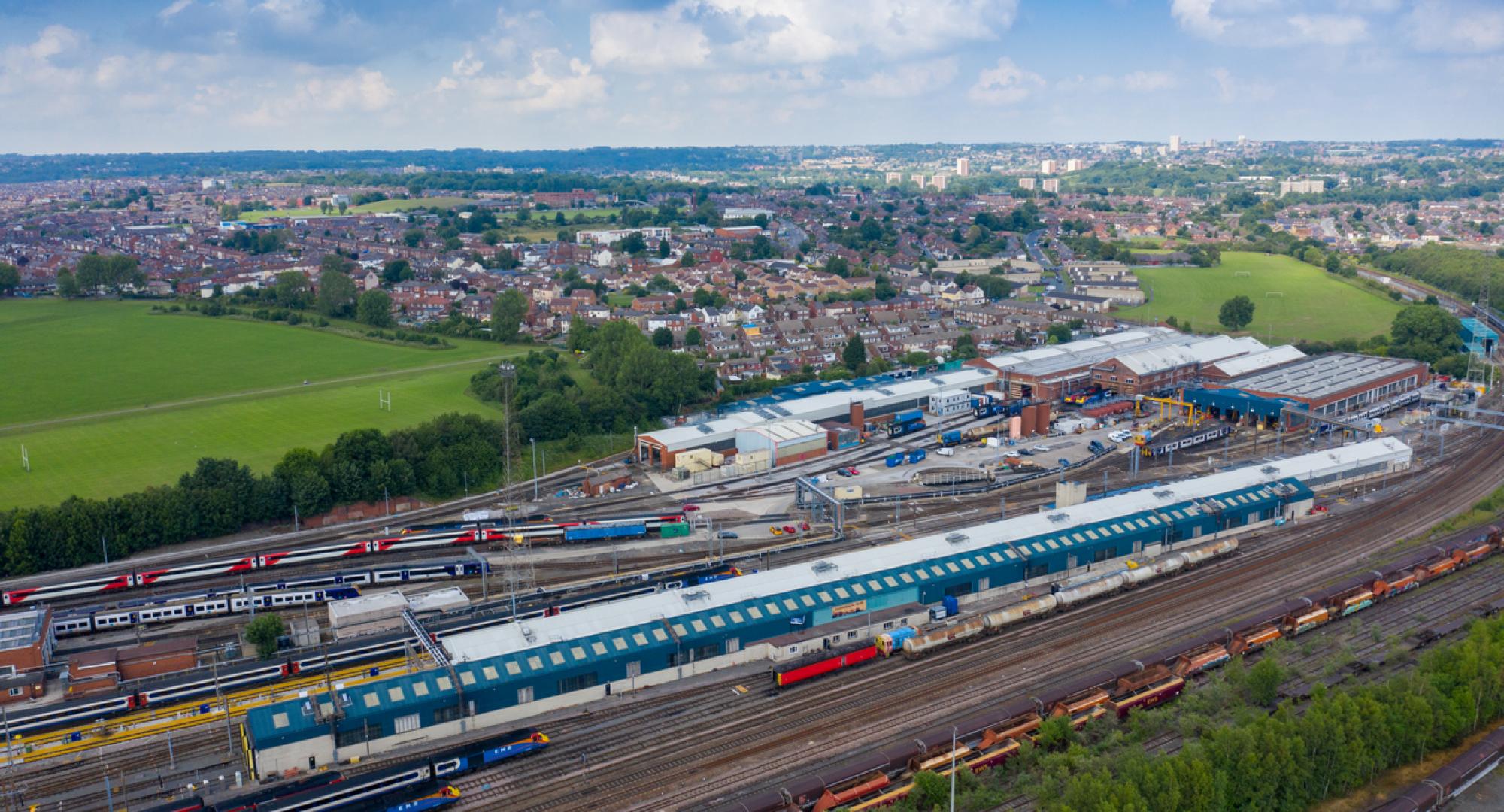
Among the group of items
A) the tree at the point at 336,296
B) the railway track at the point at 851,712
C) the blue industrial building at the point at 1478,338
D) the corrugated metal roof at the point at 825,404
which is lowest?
the railway track at the point at 851,712

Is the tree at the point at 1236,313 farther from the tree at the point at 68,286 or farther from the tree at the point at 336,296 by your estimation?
the tree at the point at 68,286

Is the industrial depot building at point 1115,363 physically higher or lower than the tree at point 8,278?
lower

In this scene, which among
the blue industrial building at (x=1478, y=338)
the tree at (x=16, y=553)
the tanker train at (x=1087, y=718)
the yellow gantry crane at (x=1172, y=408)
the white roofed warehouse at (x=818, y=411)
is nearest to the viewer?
the tanker train at (x=1087, y=718)

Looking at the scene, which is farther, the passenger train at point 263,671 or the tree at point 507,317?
the tree at point 507,317

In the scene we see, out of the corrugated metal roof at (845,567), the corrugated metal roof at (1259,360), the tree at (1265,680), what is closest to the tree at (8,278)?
the corrugated metal roof at (845,567)

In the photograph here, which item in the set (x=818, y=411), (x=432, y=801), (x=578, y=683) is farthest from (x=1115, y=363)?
(x=432, y=801)

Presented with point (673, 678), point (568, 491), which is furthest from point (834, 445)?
point (673, 678)

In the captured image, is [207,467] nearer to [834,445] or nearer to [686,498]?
[686,498]
